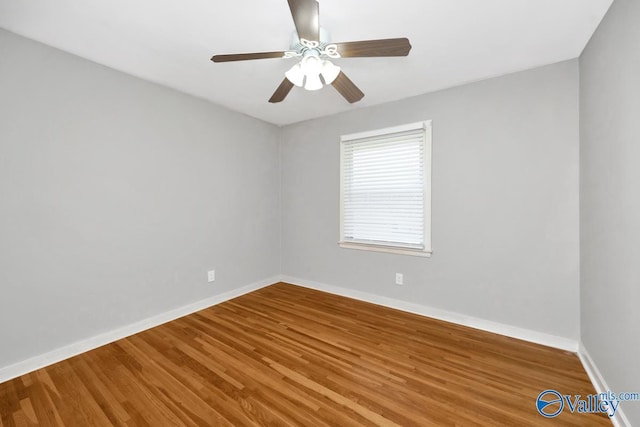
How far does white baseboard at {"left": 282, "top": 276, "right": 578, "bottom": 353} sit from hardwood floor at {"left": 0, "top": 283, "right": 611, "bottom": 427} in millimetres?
96

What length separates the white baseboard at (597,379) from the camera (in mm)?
1429

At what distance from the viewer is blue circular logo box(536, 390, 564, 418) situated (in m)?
1.56

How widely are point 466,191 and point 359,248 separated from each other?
138 centimetres

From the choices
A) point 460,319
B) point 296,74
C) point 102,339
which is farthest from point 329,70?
point 102,339

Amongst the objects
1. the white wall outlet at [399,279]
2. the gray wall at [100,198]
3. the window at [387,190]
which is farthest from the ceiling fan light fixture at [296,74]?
the white wall outlet at [399,279]

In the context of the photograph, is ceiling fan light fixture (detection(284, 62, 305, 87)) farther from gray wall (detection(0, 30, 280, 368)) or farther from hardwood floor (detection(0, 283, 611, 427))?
hardwood floor (detection(0, 283, 611, 427))

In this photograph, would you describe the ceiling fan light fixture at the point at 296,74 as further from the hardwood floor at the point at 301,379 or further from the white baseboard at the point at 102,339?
the white baseboard at the point at 102,339

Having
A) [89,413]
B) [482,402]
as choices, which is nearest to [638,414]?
[482,402]

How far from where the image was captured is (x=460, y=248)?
2.72m

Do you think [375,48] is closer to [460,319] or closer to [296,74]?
[296,74]

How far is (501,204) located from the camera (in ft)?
8.21

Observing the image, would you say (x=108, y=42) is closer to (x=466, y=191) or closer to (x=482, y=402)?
(x=466, y=191)

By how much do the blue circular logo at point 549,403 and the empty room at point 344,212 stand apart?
15 mm

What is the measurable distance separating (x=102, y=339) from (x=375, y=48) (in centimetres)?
318
